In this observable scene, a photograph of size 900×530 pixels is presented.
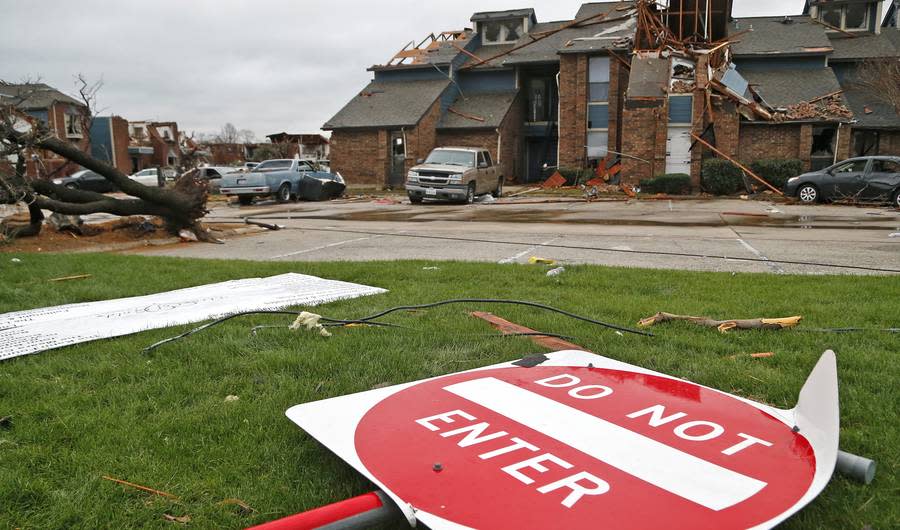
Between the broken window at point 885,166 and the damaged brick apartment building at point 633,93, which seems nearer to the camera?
the broken window at point 885,166

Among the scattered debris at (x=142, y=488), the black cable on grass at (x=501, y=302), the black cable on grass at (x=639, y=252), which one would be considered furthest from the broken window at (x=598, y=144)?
the scattered debris at (x=142, y=488)

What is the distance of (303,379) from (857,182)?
20251mm

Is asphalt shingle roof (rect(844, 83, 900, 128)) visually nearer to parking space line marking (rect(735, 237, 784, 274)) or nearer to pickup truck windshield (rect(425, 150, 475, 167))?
pickup truck windshield (rect(425, 150, 475, 167))

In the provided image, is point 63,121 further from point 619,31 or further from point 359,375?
point 359,375

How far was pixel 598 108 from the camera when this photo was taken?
108 ft

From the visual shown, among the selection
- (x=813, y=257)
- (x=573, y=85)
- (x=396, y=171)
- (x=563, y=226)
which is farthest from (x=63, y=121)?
(x=813, y=257)

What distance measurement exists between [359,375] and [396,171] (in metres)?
31.0

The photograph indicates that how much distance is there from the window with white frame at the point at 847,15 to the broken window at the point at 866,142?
8340 millimetres

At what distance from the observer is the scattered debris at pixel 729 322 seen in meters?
4.46

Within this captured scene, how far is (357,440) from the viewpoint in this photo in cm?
264

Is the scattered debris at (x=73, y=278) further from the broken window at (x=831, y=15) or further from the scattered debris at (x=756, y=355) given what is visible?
the broken window at (x=831, y=15)

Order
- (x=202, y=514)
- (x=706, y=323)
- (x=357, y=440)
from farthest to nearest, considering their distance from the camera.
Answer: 1. (x=706, y=323)
2. (x=357, y=440)
3. (x=202, y=514)

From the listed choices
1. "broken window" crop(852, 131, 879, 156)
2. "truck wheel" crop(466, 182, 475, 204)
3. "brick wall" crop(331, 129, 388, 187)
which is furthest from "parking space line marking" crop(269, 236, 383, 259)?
"broken window" crop(852, 131, 879, 156)

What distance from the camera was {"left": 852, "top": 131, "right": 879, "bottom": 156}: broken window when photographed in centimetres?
3031
